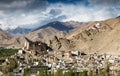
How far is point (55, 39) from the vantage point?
613ft

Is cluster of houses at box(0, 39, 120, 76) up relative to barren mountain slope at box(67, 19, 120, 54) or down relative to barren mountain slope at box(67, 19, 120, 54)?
down

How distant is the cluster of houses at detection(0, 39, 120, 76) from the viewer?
102 m

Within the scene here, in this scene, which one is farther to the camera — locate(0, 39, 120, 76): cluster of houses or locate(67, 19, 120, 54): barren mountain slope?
locate(67, 19, 120, 54): barren mountain slope

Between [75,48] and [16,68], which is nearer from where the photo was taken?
[16,68]

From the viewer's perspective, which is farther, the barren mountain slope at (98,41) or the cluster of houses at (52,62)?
the barren mountain slope at (98,41)

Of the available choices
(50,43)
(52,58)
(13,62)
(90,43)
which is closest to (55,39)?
(50,43)

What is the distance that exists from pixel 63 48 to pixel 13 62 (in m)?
76.1

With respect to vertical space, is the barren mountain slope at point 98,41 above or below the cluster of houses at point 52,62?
above

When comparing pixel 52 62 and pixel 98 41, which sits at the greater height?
pixel 98 41

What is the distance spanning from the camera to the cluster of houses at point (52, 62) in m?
102

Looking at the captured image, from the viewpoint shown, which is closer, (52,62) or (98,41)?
(52,62)

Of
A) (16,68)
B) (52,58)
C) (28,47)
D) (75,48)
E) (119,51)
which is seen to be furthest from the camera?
(75,48)

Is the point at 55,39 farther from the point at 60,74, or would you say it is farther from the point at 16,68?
the point at 60,74

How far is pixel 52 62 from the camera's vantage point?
121562mm
